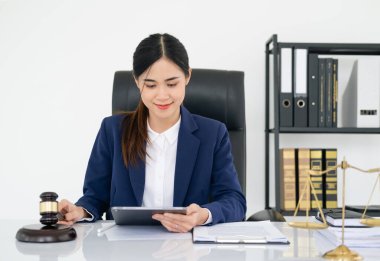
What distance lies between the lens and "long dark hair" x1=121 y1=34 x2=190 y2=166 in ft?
5.13

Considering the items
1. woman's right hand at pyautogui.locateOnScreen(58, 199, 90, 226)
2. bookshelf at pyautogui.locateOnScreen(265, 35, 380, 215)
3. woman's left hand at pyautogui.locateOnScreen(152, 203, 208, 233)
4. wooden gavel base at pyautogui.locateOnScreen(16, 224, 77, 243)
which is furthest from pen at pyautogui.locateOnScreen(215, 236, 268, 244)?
bookshelf at pyautogui.locateOnScreen(265, 35, 380, 215)

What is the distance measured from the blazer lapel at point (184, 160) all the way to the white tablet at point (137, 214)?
368 mm

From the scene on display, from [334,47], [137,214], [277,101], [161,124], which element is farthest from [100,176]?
[334,47]

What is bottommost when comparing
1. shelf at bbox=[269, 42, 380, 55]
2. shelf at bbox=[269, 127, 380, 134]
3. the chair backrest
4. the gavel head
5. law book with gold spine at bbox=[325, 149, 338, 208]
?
law book with gold spine at bbox=[325, 149, 338, 208]

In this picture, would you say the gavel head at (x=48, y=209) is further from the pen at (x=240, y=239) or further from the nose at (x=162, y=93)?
the nose at (x=162, y=93)

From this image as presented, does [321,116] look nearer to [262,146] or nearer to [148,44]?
[262,146]

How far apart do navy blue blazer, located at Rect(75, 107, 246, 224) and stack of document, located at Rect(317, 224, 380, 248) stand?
54 cm

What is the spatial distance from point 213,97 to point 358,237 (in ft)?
3.03

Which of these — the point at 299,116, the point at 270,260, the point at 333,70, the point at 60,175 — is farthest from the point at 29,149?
the point at 270,260

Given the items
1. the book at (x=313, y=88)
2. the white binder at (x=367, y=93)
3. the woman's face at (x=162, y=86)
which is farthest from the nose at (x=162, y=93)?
the white binder at (x=367, y=93)

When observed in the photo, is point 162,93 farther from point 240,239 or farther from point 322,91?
point 322,91

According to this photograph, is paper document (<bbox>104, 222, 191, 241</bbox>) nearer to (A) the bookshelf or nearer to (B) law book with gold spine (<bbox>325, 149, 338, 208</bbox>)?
(A) the bookshelf

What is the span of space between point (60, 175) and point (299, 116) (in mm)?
1250

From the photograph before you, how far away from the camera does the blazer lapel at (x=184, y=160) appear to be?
5.34ft
